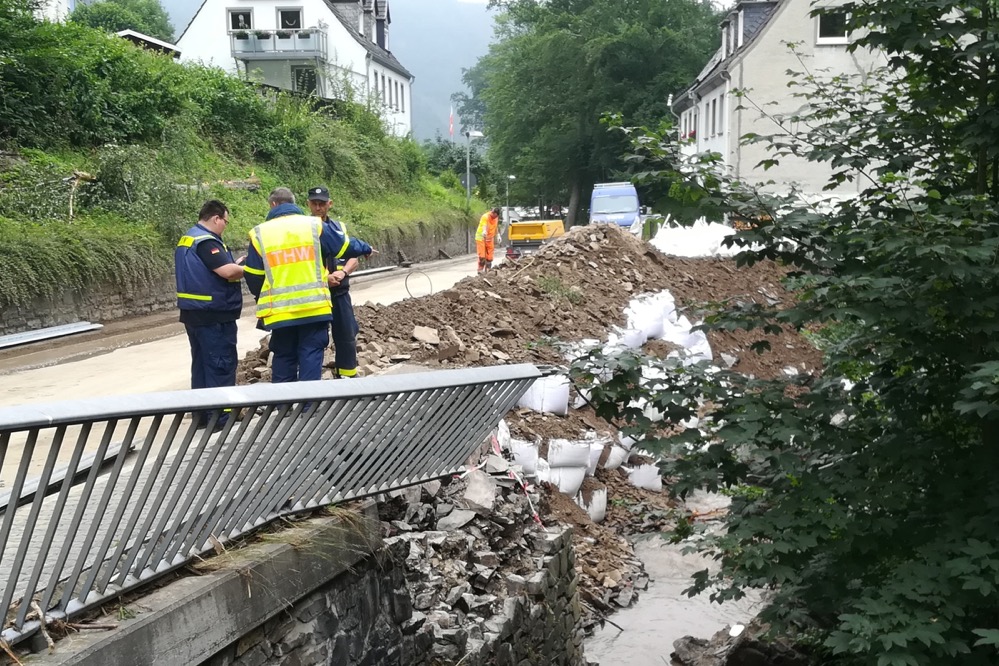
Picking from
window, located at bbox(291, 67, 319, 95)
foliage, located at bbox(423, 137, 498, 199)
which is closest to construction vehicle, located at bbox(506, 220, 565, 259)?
window, located at bbox(291, 67, 319, 95)

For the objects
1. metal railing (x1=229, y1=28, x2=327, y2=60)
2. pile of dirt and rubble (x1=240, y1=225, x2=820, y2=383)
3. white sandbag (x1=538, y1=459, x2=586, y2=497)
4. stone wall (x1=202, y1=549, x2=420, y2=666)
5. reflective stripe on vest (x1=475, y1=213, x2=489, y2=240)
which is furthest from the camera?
metal railing (x1=229, y1=28, x2=327, y2=60)

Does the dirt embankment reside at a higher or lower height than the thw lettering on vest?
lower

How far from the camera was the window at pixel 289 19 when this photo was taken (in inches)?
1821

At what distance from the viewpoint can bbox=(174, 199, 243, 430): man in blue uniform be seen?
676 centimetres

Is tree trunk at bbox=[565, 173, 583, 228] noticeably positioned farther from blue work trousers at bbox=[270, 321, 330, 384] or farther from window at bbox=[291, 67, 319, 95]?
blue work trousers at bbox=[270, 321, 330, 384]

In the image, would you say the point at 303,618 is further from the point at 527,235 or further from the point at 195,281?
the point at 527,235

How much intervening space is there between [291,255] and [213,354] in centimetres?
93

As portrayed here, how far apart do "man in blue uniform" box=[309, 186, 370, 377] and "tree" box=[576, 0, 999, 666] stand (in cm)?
279

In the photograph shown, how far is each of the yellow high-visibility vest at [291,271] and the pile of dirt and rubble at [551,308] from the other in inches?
68.7

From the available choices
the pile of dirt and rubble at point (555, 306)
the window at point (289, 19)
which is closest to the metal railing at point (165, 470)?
the pile of dirt and rubble at point (555, 306)

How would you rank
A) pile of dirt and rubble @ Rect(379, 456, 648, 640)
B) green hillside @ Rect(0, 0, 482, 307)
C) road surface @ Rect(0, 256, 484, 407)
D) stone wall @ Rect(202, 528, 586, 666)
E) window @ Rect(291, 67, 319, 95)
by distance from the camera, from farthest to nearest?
1. window @ Rect(291, 67, 319, 95)
2. green hillside @ Rect(0, 0, 482, 307)
3. road surface @ Rect(0, 256, 484, 407)
4. pile of dirt and rubble @ Rect(379, 456, 648, 640)
5. stone wall @ Rect(202, 528, 586, 666)

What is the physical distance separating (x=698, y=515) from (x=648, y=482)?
727mm

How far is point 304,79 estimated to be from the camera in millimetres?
41750

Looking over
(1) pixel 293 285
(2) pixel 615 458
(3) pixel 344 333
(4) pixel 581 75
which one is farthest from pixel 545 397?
(4) pixel 581 75
